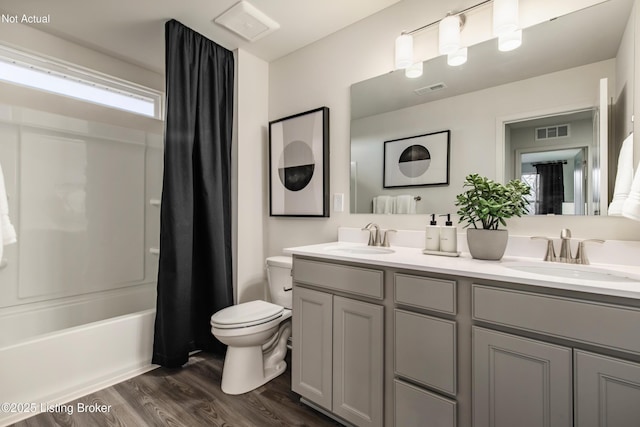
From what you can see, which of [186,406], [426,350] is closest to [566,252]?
[426,350]

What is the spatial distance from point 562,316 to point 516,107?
3.38 ft

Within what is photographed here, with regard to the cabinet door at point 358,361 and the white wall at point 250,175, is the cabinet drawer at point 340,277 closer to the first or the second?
the cabinet door at point 358,361

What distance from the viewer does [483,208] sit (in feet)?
4.43

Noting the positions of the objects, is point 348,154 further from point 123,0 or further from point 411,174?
point 123,0

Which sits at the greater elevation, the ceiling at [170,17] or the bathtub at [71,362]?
the ceiling at [170,17]

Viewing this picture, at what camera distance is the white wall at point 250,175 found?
2.40 m

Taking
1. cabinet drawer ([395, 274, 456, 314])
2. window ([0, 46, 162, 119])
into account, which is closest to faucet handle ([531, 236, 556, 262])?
cabinet drawer ([395, 274, 456, 314])

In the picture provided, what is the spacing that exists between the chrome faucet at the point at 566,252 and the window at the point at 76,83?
321 centimetres

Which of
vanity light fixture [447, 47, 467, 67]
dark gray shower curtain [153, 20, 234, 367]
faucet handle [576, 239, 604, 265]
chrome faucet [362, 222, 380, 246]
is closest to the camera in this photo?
faucet handle [576, 239, 604, 265]

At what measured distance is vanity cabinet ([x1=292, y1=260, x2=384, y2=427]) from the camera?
1313 mm

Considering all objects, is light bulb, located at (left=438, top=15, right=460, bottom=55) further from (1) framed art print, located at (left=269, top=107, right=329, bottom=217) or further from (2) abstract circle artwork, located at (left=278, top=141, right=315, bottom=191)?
(2) abstract circle artwork, located at (left=278, top=141, right=315, bottom=191)

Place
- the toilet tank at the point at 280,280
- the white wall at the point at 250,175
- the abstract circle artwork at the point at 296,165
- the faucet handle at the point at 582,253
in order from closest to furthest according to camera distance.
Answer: the faucet handle at the point at 582,253 < the toilet tank at the point at 280,280 < the abstract circle artwork at the point at 296,165 < the white wall at the point at 250,175

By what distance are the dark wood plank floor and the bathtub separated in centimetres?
8

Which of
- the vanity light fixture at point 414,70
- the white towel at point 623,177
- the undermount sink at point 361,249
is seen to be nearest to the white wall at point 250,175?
the undermount sink at point 361,249
